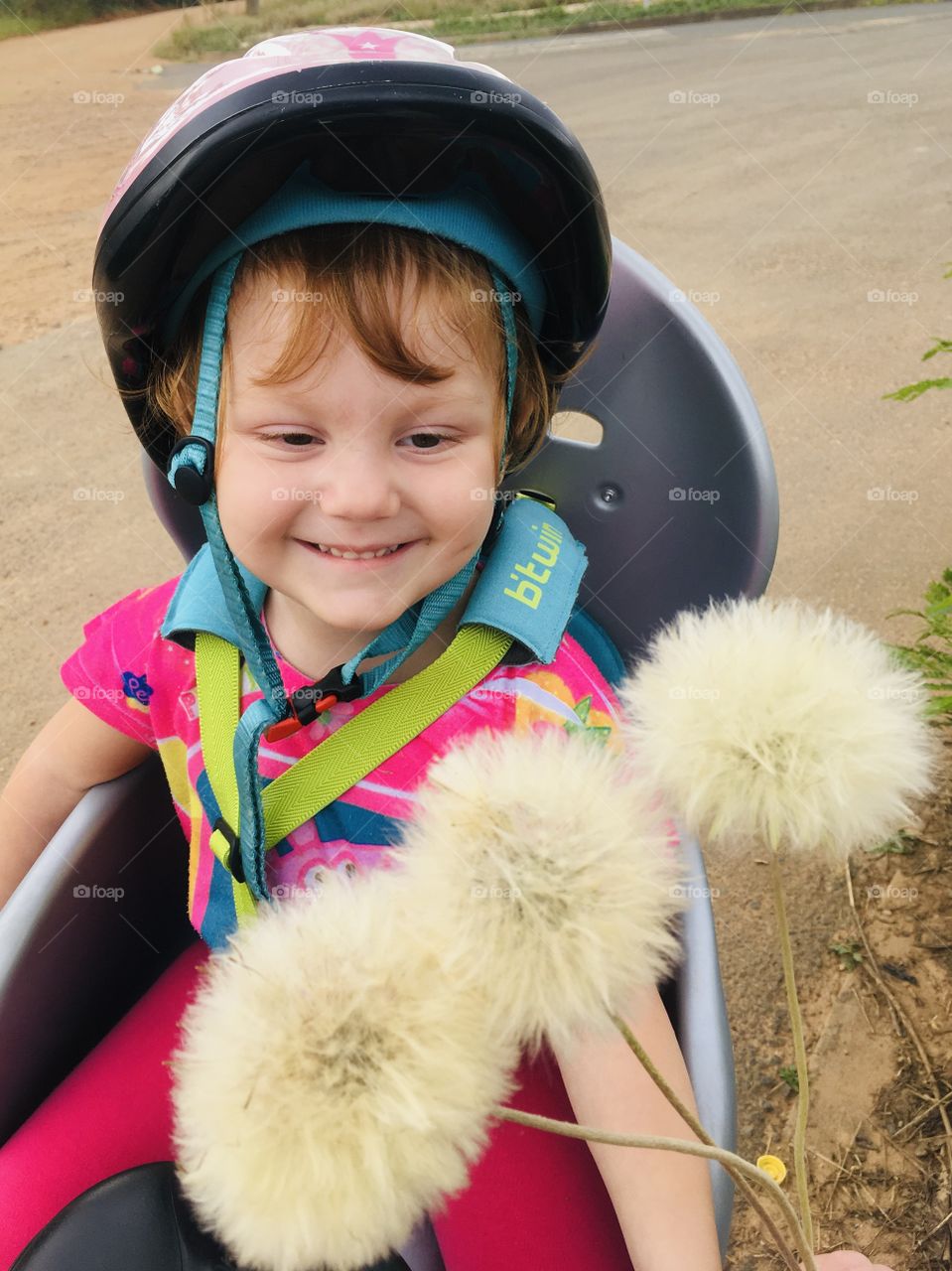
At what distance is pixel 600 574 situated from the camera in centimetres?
152

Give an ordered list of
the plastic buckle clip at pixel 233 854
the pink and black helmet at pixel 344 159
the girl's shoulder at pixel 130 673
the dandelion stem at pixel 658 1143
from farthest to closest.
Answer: the girl's shoulder at pixel 130 673 → the plastic buckle clip at pixel 233 854 → the pink and black helmet at pixel 344 159 → the dandelion stem at pixel 658 1143

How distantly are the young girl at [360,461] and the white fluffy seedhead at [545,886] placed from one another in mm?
455

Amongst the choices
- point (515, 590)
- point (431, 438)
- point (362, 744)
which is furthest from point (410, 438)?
point (362, 744)

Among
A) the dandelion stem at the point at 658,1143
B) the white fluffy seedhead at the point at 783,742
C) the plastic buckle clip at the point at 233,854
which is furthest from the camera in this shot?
the plastic buckle clip at the point at 233,854

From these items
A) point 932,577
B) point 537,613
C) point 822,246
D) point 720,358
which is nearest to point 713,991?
point 537,613

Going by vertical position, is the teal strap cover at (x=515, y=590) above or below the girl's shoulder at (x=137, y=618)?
above

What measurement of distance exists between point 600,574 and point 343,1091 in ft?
3.80

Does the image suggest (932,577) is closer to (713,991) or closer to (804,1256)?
(713,991)

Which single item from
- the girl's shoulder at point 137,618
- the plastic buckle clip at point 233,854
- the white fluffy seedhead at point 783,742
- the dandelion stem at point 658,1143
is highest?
the white fluffy seedhead at point 783,742

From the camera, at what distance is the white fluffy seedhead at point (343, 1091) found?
0.41 meters

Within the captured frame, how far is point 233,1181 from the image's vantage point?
0.43 meters

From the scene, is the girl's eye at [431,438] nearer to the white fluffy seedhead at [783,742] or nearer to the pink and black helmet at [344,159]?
the pink and black helmet at [344,159]

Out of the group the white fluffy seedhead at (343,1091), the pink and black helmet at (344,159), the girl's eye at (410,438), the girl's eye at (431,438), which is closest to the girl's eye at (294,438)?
the girl's eye at (410,438)

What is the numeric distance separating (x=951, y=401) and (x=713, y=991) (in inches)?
124
